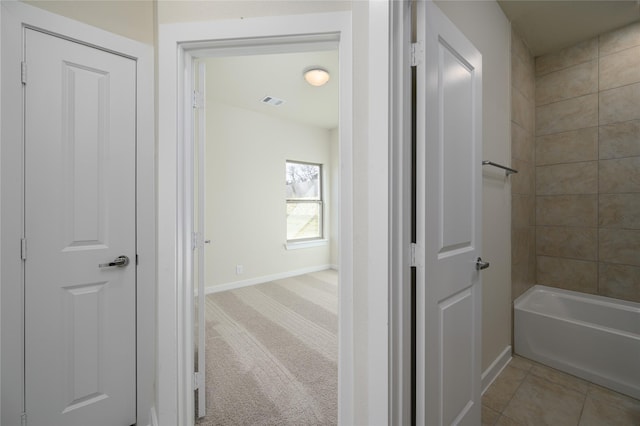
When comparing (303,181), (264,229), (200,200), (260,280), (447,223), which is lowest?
(260,280)

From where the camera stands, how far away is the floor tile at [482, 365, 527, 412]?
1.73 m

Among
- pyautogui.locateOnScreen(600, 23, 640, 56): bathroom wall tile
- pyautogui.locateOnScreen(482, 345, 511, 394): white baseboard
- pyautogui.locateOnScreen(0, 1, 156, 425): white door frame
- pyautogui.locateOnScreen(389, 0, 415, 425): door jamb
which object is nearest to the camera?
pyautogui.locateOnScreen(389, 0, 415, 425): door jamb

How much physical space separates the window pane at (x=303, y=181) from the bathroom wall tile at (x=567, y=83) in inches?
138

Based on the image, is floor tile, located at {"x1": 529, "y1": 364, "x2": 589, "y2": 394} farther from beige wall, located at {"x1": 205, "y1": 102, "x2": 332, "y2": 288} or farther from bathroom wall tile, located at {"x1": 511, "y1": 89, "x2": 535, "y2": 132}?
beige wall, located at {"x1": 205, "y1": 102, "x2": 332, "y2": 288}

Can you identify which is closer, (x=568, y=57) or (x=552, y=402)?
(x=552, y=402)

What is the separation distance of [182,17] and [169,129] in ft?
1.77

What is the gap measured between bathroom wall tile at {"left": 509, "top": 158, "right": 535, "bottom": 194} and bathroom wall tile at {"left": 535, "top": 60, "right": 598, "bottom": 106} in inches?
28.3

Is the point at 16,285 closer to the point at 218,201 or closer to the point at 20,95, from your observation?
the point at 20,95

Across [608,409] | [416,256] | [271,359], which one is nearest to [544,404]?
[608,409]

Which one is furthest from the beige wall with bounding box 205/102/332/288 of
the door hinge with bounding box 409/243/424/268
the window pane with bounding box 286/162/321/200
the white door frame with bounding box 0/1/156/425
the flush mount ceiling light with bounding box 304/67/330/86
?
the door hinge with bounding box 409/243/424/268

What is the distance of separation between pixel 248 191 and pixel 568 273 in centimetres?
406

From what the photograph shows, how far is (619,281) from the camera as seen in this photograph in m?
2.31

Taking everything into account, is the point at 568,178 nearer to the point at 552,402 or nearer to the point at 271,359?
the point at 552,402

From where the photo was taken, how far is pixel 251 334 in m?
2.60
